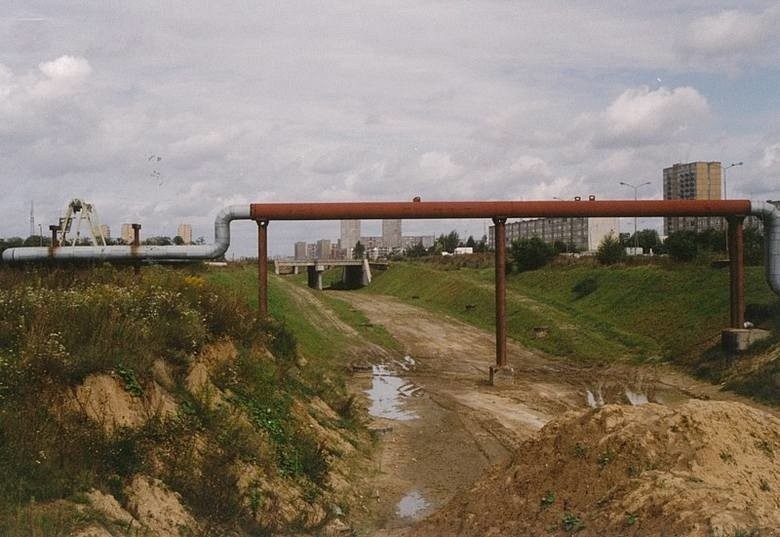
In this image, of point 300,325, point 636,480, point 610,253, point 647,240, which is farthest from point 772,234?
point 647,240

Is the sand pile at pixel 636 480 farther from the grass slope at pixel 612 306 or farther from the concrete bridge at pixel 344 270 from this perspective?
the concrete bridge at pixel 344 270

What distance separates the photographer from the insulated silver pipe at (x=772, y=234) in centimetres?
2802

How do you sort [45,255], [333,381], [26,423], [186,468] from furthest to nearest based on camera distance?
[45,255]
[333,381]
[186,468]
[26,423]

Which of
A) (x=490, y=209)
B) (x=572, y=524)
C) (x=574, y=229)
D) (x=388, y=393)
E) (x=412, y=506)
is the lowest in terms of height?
(x=388, y=393)

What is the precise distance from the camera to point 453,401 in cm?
2464

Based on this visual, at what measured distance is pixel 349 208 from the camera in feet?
87.8

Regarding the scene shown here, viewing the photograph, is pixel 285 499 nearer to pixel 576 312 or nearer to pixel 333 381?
pixel 333 381

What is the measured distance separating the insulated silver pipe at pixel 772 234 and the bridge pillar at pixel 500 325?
9.43 meters

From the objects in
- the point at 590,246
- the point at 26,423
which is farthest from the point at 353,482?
the point at 590,246

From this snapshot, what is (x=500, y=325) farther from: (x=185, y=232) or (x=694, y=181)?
(x=694, y=181)

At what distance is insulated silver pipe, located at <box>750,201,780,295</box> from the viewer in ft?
91.9

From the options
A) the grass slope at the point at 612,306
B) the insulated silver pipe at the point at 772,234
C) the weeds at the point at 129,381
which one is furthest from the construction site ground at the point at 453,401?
the insulated silver pipe at the point at 772,234

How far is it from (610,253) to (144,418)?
48.4 m

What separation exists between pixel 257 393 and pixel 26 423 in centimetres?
628
